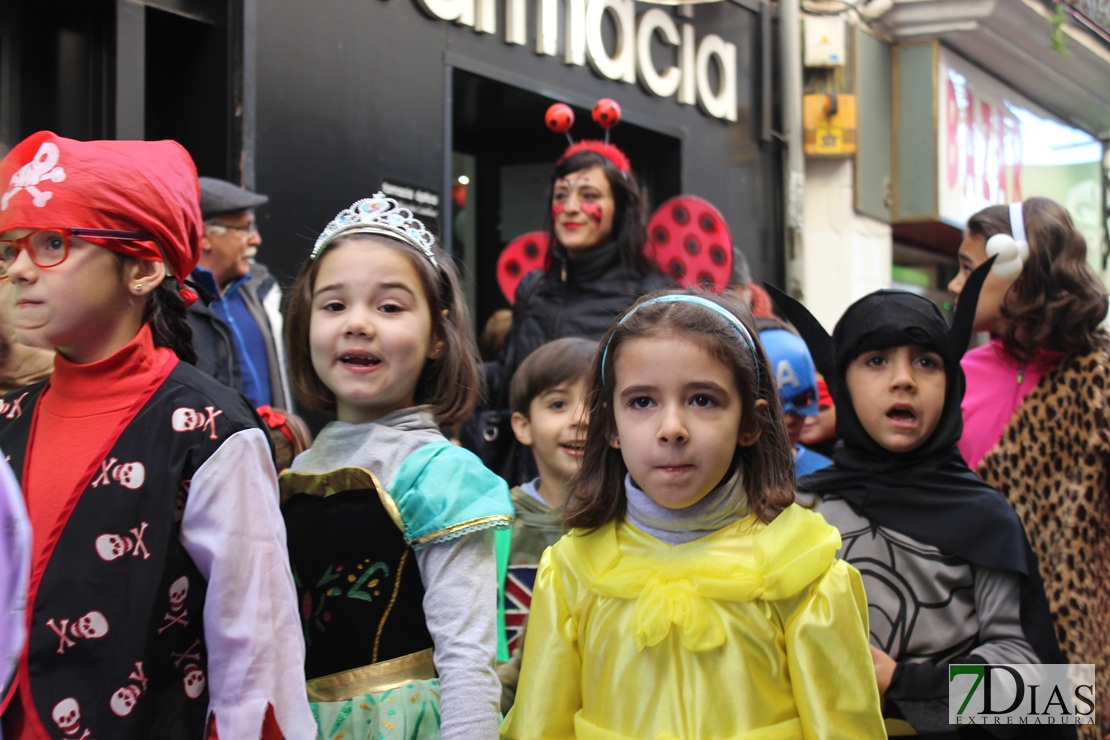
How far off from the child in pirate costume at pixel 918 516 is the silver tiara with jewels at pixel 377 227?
0.93 metres

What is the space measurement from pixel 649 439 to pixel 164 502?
88cm

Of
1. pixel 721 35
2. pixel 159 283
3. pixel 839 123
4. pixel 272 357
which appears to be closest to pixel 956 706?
pixel 159 283

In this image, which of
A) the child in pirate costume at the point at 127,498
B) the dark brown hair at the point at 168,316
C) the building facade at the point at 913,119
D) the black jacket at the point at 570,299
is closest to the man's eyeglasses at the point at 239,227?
the black jacket at the point at 570,299

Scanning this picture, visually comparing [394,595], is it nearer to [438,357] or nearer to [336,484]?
[336,484]

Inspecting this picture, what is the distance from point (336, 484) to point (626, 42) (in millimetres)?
6126

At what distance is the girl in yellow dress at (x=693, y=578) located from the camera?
231 cm

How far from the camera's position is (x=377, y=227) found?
2826mm

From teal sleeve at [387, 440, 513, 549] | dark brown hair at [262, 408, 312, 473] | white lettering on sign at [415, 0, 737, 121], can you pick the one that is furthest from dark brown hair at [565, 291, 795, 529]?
white lettering on sign at [415, 0, 737, 121]

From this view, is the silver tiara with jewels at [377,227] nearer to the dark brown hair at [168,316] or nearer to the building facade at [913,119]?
the dark brown hair at [168,316]

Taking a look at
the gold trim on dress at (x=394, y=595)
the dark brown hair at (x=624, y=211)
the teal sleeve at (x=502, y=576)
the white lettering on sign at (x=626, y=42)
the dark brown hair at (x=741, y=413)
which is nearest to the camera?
the dark brown hair at (x=741, y=413)

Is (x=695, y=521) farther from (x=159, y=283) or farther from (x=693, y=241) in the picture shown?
(x=693, y=241)

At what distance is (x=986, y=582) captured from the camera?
2.99 meters

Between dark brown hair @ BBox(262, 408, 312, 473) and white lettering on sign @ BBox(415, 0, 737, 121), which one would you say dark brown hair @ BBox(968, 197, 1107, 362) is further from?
white lettering on sign @ BBox(415, 0, 737, 121)

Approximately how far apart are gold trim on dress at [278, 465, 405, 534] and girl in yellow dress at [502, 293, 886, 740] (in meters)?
0.34
